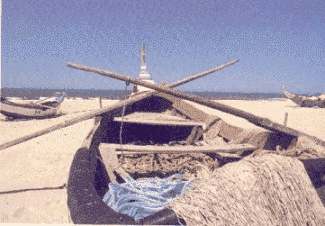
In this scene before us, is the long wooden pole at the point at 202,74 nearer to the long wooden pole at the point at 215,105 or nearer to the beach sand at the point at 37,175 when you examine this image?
the long wooden pole at the point at 215,105

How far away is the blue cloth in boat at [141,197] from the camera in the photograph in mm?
2879

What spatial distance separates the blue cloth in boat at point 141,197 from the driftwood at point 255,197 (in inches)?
16.1

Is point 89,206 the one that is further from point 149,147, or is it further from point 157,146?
point 157,146

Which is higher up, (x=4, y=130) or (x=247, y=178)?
(x=247, y=178)

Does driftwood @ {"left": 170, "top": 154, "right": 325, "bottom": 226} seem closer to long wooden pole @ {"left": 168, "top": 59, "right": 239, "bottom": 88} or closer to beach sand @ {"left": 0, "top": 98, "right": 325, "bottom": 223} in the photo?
beach sand @ {"left": 0, "top": 98, "right": 325, "bottom": 223}

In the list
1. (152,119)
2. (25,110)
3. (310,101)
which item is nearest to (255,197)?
(152,119)

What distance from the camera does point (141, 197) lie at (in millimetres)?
3197

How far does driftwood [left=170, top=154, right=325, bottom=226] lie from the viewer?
2.40 m

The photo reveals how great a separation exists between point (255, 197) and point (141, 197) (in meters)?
1.04

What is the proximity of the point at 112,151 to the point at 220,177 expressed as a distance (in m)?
2.44

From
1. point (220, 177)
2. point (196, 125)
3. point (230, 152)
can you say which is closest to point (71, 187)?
point (220, 177)

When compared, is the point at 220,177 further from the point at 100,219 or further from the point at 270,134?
the point at 270,134

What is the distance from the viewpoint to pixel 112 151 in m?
4.82

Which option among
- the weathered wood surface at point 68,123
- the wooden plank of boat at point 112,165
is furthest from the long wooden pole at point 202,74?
the wooden plank of boat at point 112,165
